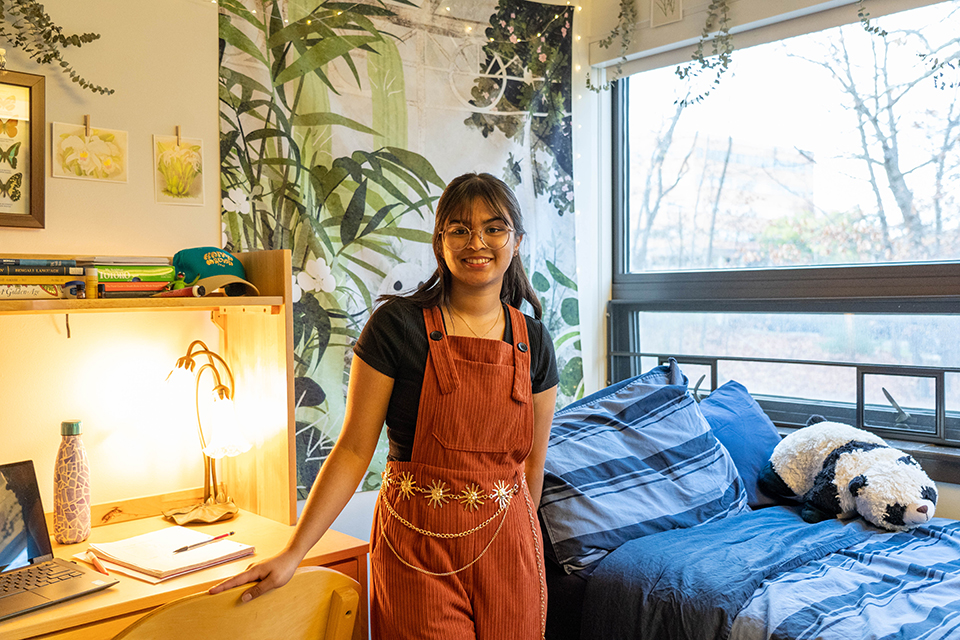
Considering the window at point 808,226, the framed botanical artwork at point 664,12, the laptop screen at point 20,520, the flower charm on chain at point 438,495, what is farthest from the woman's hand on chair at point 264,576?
the framed botanical artwork at point 664,12

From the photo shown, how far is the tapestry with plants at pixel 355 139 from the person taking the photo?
92.2 inches

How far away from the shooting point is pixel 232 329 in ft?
6.99

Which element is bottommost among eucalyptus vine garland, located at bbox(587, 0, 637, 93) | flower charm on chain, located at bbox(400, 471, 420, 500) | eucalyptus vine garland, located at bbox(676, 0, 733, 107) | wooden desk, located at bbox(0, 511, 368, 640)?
wooden desk, located at bbox(0, 511, 368, 640)

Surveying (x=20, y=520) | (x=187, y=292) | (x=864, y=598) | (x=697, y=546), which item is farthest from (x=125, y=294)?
(x=864, y=598)

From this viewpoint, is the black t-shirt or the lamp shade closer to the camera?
the black t-shirt

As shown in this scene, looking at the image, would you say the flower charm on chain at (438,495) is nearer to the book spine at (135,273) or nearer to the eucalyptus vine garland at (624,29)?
the book spine at (135,273)

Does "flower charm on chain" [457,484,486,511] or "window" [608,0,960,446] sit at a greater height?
"window" [608,0,960,446]

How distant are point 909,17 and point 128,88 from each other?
102 inches

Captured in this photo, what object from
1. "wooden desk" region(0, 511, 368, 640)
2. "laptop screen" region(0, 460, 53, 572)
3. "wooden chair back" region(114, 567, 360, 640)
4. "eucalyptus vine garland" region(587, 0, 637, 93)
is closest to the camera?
"wooden chair back" region(114, 567, 360, 640)

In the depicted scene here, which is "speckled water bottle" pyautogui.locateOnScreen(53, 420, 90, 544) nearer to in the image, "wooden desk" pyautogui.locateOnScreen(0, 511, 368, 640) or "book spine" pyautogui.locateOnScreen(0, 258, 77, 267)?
"wooden desk" pyautogui.locateOnScreen(0, 511, 368, 640)

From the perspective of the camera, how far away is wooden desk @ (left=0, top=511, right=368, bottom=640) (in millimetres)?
1367

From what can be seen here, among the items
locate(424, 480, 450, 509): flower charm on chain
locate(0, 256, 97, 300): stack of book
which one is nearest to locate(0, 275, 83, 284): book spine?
locate(0, 256, 97, 300): stack of book

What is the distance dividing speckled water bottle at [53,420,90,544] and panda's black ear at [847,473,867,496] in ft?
6.92

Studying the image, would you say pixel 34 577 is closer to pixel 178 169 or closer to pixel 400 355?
pixel 400 355
